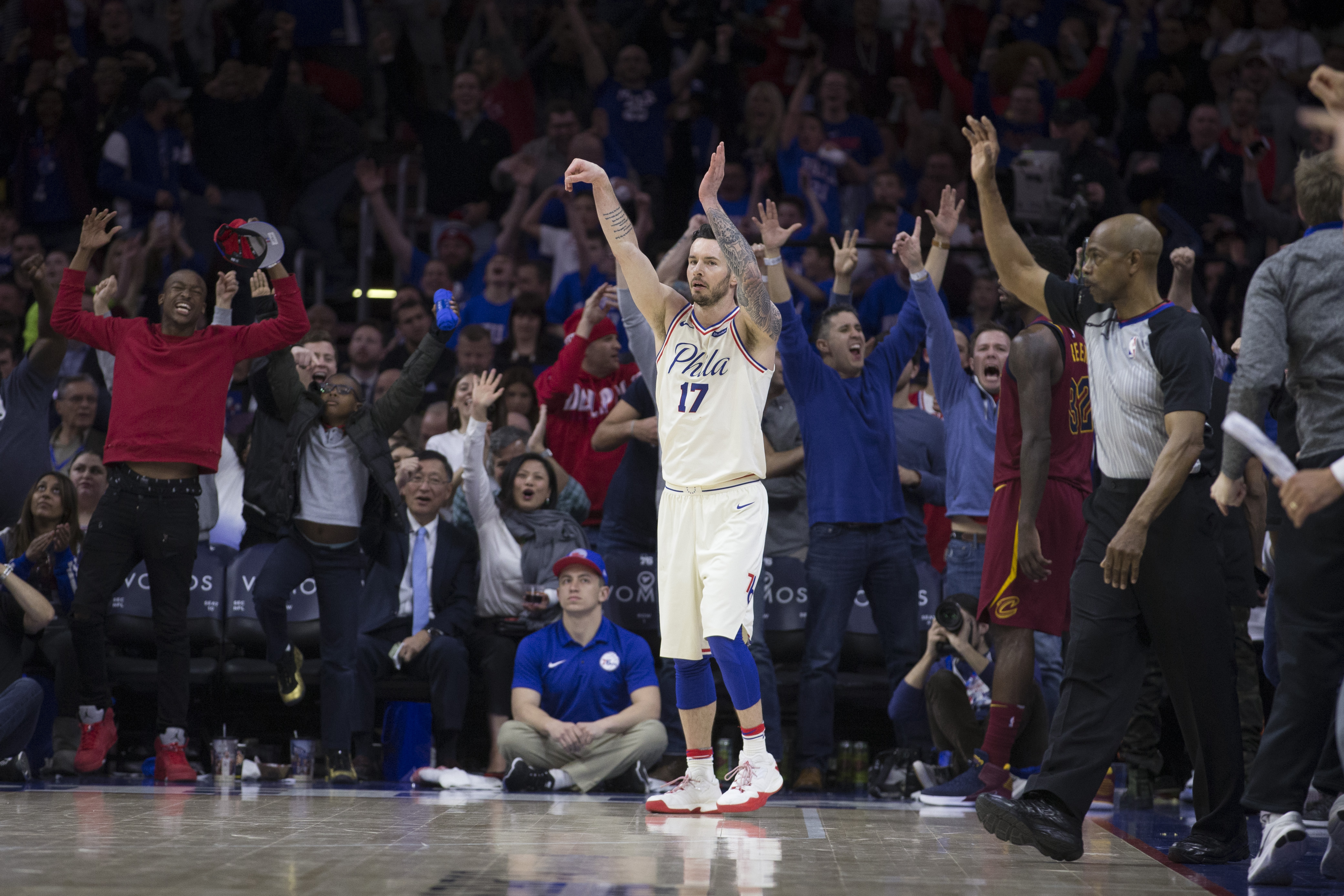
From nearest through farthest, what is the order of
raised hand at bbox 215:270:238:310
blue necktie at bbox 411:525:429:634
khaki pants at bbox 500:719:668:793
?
khaki pants at bbox 500:719:668:793, raised hand at bbox 215:270:238:310, blue necktie at bbox 411:525:429:634

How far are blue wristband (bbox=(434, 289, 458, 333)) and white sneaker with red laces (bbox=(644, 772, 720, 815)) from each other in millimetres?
2827

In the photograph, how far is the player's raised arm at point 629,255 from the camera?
6016 millimetres

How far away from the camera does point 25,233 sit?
1119cm

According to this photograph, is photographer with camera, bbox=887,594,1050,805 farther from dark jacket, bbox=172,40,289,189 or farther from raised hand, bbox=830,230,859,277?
dark jacket, bbox=172,40,289,189

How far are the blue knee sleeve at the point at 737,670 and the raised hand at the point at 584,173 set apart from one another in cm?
197

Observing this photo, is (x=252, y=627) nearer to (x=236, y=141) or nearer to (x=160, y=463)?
(x=160, y=463)

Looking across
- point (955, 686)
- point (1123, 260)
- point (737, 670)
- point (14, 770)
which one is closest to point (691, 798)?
point (737, 670)

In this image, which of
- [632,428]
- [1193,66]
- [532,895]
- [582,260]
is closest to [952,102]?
[1193,66]

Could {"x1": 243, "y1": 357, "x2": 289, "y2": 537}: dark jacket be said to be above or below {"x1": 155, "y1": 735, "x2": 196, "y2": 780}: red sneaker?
above

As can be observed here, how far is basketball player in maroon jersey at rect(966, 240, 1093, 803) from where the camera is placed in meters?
6.14

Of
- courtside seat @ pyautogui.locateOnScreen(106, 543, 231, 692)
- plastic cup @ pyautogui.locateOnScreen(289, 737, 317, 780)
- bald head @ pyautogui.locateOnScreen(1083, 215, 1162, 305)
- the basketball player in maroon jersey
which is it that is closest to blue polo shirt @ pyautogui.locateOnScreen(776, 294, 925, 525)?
the basketball player in maroon jersey

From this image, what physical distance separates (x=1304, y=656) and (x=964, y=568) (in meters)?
3.30

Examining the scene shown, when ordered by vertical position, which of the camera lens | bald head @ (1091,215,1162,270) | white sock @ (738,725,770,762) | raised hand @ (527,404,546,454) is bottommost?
white sock @ (738,725,770,762)

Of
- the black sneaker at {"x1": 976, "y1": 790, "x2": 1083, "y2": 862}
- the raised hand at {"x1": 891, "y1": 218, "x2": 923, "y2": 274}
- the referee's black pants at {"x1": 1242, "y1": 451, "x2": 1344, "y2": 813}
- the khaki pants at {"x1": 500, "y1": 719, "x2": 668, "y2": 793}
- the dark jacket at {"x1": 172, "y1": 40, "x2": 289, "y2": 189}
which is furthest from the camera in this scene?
the dark jacket at {"x1": 172, "y1": 40, "x2": 289, "y2": 189}
